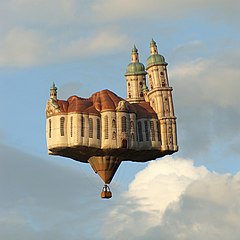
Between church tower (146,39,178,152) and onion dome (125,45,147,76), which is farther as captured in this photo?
onion dome (125,45,147,76)

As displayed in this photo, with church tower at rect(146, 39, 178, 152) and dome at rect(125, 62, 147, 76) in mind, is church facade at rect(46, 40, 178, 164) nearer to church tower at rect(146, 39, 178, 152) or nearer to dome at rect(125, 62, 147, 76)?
church tower at rect(146, 39, 178, 152)

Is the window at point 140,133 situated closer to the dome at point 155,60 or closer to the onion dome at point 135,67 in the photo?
the dome at point 155,60

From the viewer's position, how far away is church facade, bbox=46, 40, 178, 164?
11594 cm

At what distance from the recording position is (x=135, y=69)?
428ft

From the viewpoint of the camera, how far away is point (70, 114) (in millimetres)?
116625

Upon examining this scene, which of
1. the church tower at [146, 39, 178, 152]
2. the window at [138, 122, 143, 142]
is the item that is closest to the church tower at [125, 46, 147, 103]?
the church tower at [146, 39, 178, 152]

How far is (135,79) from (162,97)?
9.39 metres

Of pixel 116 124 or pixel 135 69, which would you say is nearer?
pixel 116 124

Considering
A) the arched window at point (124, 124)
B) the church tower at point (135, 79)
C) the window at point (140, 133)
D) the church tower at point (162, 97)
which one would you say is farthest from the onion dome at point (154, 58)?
the arched window at point (124, 124)

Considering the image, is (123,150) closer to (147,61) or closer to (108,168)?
(108,168)

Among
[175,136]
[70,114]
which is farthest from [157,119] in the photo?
[70,114]

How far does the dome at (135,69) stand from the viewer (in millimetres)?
130250

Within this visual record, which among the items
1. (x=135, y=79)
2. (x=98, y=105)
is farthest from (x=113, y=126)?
(x=135, y=79)

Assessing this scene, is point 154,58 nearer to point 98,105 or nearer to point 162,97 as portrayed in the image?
point 162,97
